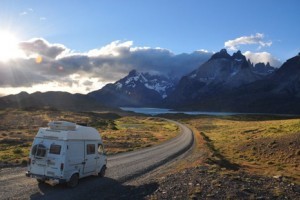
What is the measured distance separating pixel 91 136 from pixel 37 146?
3990mm

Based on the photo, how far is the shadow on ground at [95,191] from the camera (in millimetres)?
22375

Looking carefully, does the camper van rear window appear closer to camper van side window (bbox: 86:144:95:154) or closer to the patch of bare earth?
camper van side window (bbox: 86:144:95:154)

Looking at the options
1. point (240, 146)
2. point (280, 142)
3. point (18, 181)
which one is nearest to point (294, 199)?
point (18, 181)

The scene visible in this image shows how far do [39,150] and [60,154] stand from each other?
1.62m

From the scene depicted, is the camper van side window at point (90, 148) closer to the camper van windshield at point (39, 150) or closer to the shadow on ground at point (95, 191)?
the shadow on ground at point (95, 191)

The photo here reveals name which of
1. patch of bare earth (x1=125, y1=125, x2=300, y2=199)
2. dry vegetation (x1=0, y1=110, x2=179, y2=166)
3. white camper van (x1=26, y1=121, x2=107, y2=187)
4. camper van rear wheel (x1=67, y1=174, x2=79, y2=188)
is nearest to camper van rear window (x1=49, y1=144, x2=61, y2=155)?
white camper van (x1=26, y1=121, x2=107, y2=187)

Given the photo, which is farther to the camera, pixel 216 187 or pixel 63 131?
pixel 63 131

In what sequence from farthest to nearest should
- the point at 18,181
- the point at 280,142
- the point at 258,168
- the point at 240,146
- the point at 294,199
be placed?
the point at 240,146 < the point at 280,142 < the point at 258,168 < the point at 18,181 < the point at 294,199

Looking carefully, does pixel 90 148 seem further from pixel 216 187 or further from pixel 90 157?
pixel 216 187

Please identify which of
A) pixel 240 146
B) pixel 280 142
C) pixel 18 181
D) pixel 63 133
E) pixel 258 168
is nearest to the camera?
pixel 63 133

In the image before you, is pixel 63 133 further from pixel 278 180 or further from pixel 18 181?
pixel 278 180

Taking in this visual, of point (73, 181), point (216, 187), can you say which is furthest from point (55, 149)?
point (216, 187)

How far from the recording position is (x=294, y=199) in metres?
22.0

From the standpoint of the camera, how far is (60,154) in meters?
23.6
